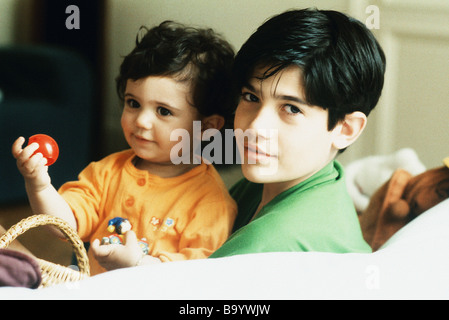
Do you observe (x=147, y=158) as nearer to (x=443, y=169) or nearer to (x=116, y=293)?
(x=116, y=293)

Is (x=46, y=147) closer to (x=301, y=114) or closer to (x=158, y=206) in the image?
(x=158, y=206)

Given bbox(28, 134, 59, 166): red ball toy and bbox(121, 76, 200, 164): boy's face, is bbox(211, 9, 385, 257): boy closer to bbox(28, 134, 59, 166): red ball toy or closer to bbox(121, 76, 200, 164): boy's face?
bbox(121, 76, 200, 164): boy's face

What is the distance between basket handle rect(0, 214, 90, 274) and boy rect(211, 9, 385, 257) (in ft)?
0.48

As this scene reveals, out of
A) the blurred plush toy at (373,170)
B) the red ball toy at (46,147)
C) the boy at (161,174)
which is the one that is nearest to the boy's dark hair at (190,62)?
the boy at (161,174)

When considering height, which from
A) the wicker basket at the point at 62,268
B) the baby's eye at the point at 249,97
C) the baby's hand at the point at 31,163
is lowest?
the wicker basket at the point at 62,268

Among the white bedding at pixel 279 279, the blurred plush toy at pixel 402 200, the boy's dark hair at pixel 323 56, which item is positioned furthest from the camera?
the blurred plush toy at pixel 402 200

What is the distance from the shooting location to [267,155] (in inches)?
26.0

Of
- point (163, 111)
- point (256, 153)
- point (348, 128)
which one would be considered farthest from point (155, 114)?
point (348, 128)

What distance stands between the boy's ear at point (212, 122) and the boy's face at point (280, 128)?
3cm

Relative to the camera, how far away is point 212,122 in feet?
2.28

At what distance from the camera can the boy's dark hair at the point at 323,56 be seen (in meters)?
0.63

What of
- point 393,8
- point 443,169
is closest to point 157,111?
point 393,8

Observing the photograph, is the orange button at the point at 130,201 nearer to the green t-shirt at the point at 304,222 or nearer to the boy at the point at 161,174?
the boy at the point at 161,174

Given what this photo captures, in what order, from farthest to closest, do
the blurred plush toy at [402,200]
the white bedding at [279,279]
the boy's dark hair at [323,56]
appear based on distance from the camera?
the blurred plush toy at [402,200] < the boy's dark hair at [323,56] < the white bedding at [279,279]
